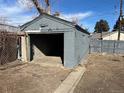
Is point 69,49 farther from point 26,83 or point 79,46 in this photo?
point 26,83

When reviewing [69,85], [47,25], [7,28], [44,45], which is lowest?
[69,85]

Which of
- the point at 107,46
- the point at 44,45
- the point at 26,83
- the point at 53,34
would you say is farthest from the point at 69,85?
the point at 107,46

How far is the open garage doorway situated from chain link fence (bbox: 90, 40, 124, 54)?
4.99 meters

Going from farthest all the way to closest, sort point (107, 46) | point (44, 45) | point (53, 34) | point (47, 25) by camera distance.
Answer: point (107, 46)
point (44, 45)
point (53, 34)
point (47, 25)

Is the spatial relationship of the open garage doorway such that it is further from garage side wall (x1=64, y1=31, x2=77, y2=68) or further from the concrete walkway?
the concrete walkway

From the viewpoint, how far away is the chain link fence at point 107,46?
66.4 ft

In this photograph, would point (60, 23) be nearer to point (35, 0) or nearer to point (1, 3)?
point (1, 3)

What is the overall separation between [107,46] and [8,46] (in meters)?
13.9

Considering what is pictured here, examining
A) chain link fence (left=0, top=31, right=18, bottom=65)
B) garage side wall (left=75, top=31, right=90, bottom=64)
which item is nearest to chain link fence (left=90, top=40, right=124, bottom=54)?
garage side wall (left=75, top=31, right=90, bottom=64)

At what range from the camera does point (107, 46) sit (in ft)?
68.1

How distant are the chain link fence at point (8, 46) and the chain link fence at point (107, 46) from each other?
495 inches

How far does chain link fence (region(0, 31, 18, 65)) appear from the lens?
32.7 feet

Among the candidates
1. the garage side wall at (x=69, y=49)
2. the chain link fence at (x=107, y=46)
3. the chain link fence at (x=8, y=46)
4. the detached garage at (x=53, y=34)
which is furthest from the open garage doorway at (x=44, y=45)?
the chain link fence at (x=107, y=46)

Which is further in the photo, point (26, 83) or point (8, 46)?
point (8, 46)
